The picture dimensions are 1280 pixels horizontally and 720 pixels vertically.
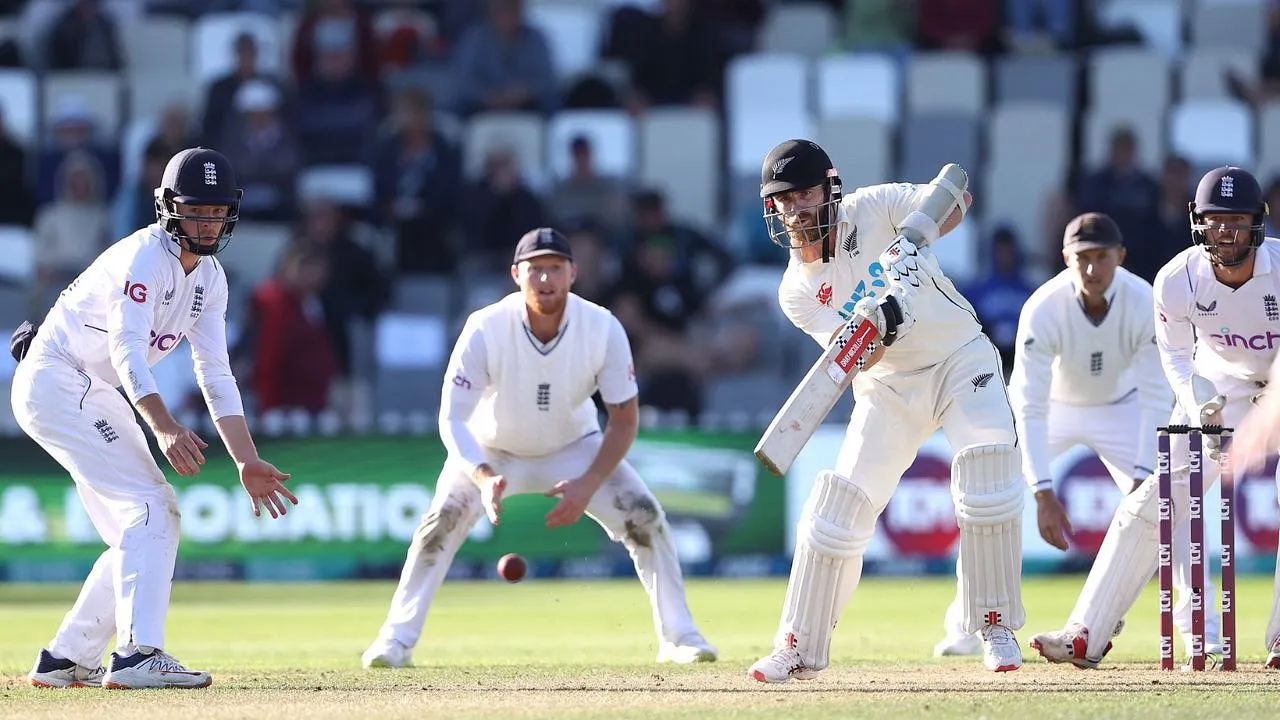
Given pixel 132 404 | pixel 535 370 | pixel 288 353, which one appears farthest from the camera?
pixel 288 353

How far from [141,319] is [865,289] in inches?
103

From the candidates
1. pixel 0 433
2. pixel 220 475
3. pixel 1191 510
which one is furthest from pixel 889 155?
pixel 1191 510

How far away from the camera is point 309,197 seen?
16.3m

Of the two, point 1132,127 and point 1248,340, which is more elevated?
point 1132,127

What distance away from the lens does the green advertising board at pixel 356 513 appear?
1313cm

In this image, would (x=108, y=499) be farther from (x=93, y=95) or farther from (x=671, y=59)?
(x=671, y=59)

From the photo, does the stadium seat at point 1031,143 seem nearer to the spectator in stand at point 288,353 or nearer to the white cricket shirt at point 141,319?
the spectator in stand at point 288,353

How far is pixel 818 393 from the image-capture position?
6758 mm

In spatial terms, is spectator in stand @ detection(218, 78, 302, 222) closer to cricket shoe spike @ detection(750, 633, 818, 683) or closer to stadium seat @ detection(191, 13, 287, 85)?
stadium seat @ detection(191, 13, 287, 85)

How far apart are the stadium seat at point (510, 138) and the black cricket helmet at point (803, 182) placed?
9801 mm

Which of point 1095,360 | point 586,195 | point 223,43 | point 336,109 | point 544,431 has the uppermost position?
point 223,43

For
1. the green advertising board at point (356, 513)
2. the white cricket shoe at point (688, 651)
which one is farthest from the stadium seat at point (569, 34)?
the white cricket shoe at point (688, 651)

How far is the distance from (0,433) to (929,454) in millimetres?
6348

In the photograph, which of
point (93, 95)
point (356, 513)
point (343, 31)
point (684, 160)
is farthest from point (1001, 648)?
point (93, 95)
